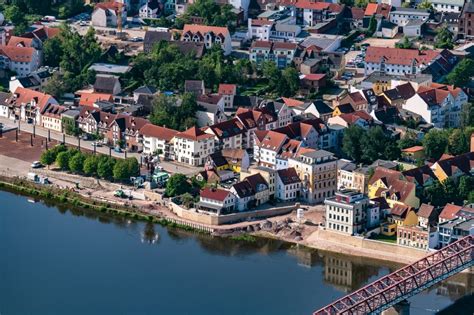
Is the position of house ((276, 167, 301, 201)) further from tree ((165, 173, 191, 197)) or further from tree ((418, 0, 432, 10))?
tree ((418, 0, 432, 10))

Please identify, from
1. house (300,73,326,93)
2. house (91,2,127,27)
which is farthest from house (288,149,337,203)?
house (91,2,127,27)

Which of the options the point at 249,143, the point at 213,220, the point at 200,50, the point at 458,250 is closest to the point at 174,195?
the point at 213,220

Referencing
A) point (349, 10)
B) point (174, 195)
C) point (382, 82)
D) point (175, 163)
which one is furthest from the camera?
point (349, 10)

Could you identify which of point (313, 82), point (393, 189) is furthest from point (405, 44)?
point (393, 189)

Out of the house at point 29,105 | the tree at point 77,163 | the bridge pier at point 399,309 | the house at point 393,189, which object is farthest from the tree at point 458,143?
the house at point 29,105

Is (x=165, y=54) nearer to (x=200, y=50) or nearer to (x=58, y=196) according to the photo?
(x=200, y=50)

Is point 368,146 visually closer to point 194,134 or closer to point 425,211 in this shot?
point 425,211

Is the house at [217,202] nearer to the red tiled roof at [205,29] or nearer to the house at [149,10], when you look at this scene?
the red tiled roof at [205,29]
